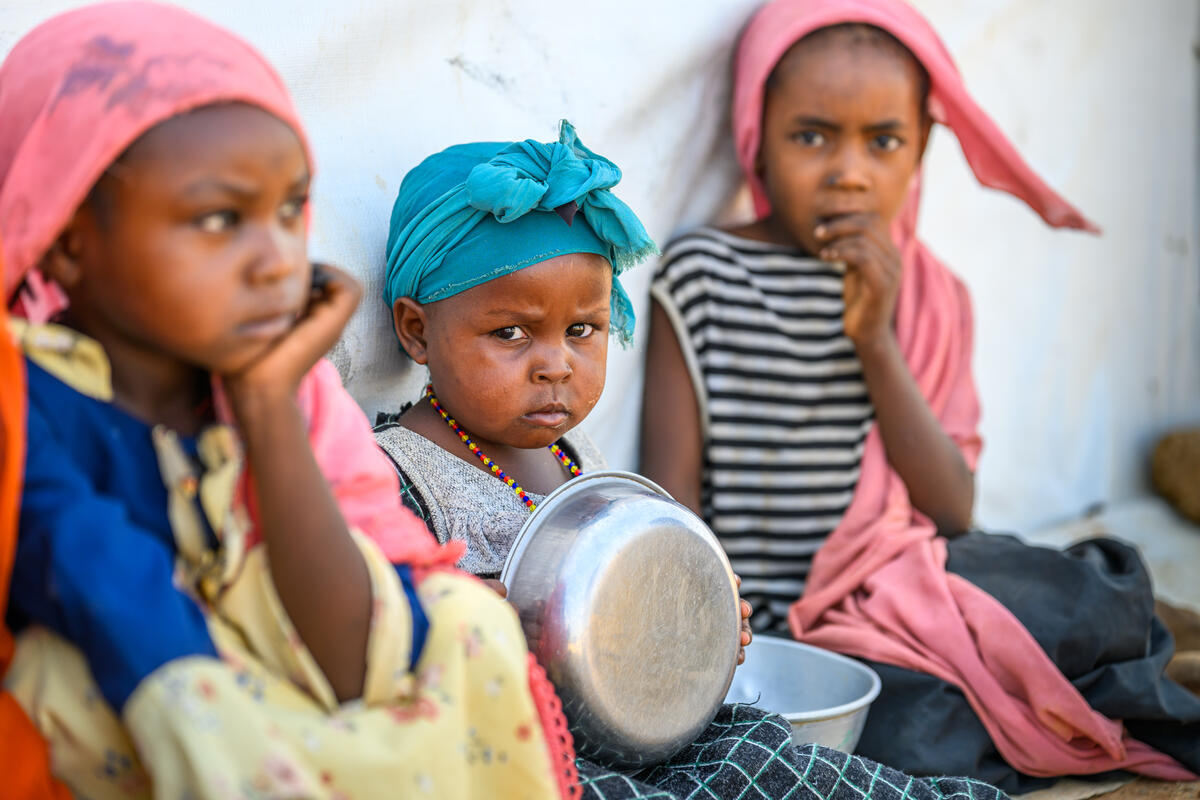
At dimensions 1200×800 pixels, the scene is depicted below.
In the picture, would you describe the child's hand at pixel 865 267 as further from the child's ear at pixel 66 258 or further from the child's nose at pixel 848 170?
the child's ear at pixel 66 258

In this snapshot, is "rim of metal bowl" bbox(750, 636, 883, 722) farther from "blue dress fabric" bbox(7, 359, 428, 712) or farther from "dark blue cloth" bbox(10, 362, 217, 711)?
"dark blue cloth" bbox(10, 362, 217, 711)

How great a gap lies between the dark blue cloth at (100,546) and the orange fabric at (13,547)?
28 millimetres

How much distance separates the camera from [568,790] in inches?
49.3

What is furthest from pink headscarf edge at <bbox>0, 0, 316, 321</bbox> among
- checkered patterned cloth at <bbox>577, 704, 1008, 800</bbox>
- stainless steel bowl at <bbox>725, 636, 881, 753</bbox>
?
stainless steel bowl at <bbox>725, 636, 881, 753</bbox>

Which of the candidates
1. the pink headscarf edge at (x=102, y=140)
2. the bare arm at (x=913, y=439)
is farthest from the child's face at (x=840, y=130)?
the pink headscarf edge at (x=102, y=140)

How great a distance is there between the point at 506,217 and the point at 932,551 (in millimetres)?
1167

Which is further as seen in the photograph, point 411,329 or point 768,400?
point 768,400

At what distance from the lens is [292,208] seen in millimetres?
1120

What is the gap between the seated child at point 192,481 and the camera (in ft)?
3.21

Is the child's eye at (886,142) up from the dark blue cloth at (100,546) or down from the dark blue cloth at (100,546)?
up

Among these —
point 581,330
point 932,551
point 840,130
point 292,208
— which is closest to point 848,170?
point 840,130

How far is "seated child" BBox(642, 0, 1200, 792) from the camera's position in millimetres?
2262

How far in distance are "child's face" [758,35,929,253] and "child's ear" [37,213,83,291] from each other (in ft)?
5.35

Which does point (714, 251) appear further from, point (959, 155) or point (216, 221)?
point (216, 221)
